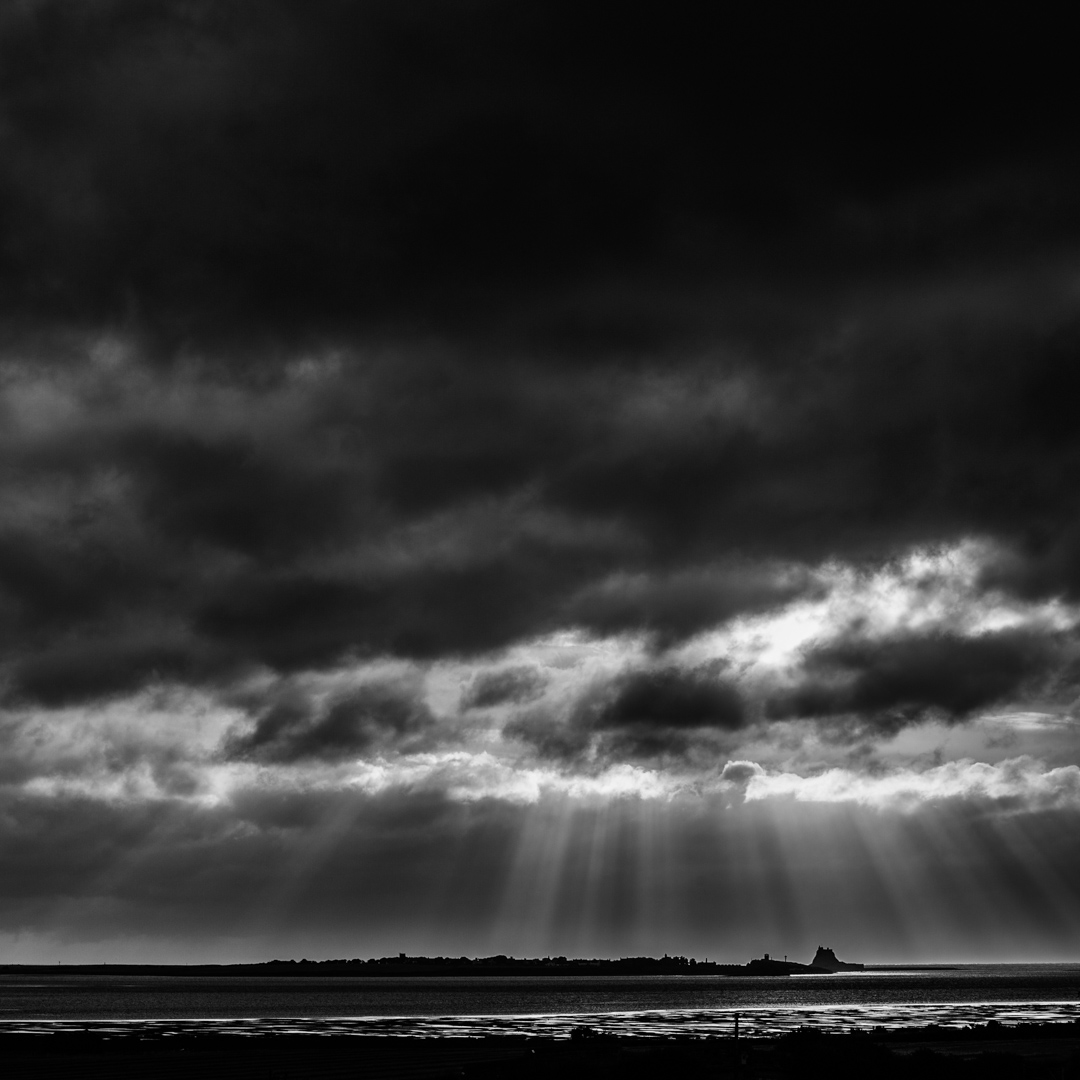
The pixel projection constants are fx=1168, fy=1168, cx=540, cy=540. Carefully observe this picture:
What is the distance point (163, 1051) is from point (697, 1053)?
44.9m

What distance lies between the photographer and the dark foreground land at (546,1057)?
238 ft

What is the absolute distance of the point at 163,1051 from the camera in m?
97.5

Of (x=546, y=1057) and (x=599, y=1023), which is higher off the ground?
(x=546, y=1057)

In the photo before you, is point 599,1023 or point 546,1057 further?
point 599,1023

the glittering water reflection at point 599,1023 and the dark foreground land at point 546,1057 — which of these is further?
the glittering water reflection at point 599,1023

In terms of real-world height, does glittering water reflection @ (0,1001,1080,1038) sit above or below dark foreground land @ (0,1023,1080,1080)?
below

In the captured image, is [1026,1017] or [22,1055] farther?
[1026,1017]

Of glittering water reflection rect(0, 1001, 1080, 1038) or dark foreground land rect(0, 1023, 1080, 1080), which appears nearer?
dark foreground land rect(0, 1023, 1080, 1080)

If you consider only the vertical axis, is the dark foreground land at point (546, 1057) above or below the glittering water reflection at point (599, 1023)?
above

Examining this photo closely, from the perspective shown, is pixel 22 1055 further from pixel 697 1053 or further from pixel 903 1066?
pixel 903 1066

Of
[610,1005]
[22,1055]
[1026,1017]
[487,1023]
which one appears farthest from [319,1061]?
[610,1005]

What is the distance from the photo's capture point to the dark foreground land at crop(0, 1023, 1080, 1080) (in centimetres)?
7256

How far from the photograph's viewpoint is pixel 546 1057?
80.7 m

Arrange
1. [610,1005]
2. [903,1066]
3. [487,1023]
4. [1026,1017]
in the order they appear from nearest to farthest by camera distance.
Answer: [903,1066]
[487,1023]
[1026,1017]
[610,1005]
